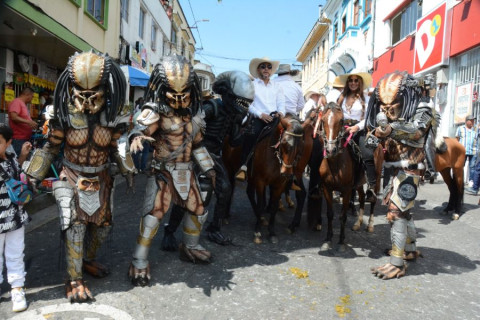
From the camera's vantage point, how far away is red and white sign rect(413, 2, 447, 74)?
432 inches

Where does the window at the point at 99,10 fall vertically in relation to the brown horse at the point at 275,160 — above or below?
above

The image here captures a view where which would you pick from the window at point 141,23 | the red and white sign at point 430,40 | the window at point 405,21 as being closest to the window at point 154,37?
the window at point 141,23

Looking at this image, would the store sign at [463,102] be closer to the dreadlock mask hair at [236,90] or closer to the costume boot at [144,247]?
the dreadlock mask hair at [236,90]

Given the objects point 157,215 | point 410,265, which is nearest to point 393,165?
point 410,265

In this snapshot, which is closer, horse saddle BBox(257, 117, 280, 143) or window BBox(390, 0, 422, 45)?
horse saddle BBox(257, 117, 280, 143)

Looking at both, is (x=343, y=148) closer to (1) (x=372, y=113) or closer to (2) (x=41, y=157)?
(1) (x=372, y=113)

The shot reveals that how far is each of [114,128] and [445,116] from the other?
34.5ft

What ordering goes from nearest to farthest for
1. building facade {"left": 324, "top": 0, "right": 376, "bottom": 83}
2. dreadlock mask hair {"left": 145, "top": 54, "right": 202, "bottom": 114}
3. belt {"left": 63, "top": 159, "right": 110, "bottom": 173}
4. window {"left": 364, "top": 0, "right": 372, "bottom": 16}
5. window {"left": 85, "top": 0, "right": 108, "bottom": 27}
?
belt {"left": 63, "top": 159, "right": 110, "bottom": 173} < dreadlock mask hair {"left": 145, "top": 54, "right": 202, "bottom": 114} < window {"left": 85, "top": 0, "right": 108, "bottom": 27} < building facade {"left": 324, "top": 0, "right": 376, "bottom": 83} < window {"left": 364, "top": 0, "right": 372, "bottom": 16}

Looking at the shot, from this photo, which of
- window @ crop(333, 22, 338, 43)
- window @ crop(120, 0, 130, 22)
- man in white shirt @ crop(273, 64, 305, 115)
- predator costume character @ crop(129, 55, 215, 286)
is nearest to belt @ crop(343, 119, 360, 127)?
man in white shirt @ crop(273, 64, 305, 115)

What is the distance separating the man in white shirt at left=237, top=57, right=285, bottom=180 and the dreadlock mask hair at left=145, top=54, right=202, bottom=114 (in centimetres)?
176

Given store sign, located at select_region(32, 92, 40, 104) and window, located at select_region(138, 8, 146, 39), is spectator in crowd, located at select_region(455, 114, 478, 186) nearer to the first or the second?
store sign, located at select_region(32, 92, 40, 104)

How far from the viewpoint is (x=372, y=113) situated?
439cm

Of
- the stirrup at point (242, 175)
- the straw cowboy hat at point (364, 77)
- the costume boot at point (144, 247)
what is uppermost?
the straw cowboy hat at point (364, 77)

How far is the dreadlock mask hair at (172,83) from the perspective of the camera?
365cm
